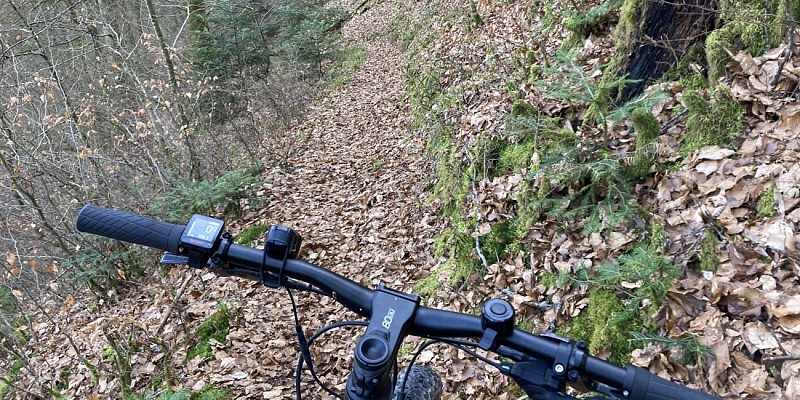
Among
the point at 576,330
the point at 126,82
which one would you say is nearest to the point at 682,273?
the point at 576,330

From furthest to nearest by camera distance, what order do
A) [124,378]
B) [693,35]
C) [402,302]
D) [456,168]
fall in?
[456,168]
[124,378]
[693,35]
[402,302]

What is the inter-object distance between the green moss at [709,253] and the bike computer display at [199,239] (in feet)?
9.32

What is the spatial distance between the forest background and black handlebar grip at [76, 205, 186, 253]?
2.58 meters

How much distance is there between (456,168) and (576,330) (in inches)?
117

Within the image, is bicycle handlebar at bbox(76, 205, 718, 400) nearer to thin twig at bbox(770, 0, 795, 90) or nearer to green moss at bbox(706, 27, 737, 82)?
thin twig at bbox(770, 0, 795, 90)

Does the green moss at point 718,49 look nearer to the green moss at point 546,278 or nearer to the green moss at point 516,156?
the green moss at point 516,156

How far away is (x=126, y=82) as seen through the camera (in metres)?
14.0

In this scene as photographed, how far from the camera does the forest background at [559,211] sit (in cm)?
289

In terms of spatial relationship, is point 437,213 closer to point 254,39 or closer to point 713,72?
point 713,72

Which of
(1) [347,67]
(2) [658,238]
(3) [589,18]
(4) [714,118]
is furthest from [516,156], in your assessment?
(1) [347,67]

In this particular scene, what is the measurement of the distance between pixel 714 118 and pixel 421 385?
3.17 metres

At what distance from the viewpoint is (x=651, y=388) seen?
125 centimetres

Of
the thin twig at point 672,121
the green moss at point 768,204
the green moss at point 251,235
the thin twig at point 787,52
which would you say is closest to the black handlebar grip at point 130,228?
the green moss at point 768,204

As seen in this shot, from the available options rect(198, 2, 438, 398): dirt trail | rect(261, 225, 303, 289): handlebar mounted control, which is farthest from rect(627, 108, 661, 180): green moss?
rect(261, 225, 303, 289): handlebar mounted control
